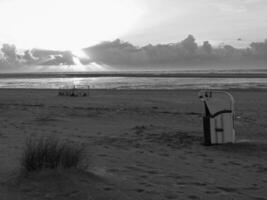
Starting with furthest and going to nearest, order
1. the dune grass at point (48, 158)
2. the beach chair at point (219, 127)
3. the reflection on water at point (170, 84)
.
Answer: the reflection on water at point (170, 84) < the beach chair at point (219, 127) < the dune grass at point (48, 158)

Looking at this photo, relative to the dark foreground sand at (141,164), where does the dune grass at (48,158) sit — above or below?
above

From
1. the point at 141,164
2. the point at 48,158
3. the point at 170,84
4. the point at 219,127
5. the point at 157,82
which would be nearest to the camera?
the point at 48,158

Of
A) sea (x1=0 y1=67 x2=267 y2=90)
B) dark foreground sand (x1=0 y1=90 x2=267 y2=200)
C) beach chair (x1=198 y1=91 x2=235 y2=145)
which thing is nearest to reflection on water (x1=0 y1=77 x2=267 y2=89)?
sea (x1=0 y1=67 x2=267 y2=90)

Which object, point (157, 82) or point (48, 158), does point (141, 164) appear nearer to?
point (48, 158)

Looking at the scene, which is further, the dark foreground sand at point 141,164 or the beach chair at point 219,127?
the beach chair at point 219,127

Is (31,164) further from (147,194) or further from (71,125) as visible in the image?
(71,125)

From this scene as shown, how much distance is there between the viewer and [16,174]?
4684 millimetres

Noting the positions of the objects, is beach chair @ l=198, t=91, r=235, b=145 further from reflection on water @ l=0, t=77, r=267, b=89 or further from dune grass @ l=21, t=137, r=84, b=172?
reflection on water @ l=0, t=77, r=267, b=89

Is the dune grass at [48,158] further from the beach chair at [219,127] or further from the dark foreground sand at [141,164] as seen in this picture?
the beach chair at [219,127]

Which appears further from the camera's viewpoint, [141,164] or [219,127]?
[219,127]

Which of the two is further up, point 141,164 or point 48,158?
point 48,158

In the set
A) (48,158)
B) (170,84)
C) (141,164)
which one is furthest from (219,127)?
(170,84)

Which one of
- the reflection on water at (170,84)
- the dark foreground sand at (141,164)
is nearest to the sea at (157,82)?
the reflection on water at (170,84)

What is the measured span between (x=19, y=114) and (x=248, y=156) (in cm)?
927
